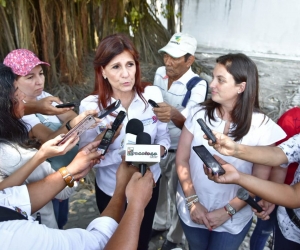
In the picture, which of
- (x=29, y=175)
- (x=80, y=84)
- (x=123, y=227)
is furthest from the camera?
(x=80, y=84)

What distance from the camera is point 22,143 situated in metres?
1.53

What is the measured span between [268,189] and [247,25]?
24.8ft

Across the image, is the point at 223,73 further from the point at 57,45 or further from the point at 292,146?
the point at 57,45

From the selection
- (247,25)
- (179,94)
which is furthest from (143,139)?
(247,25)

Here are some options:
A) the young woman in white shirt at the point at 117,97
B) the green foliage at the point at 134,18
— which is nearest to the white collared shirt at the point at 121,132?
the young woman in white shirt at the point at 117,97

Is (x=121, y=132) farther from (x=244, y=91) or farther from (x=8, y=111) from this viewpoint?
(x=244, y=91)

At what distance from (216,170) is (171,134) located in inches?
42.5

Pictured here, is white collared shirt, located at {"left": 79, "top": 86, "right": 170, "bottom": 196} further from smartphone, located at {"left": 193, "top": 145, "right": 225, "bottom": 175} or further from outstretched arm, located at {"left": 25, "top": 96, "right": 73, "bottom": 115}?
smartphone, located at {"left": 193, "top": 145, "right": 225, "bottom": 175}

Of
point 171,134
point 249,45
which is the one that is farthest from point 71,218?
point 249,45

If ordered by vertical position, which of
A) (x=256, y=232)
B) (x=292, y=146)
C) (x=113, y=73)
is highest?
(x=113, y=73)

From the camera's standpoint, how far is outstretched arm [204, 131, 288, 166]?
1.49m

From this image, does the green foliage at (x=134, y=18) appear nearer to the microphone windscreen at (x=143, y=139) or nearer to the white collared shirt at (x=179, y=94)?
the white collared shirt at (x=179, y=94)

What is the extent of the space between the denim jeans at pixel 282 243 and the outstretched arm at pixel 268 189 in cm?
34

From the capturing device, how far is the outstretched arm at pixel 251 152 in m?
1.49
